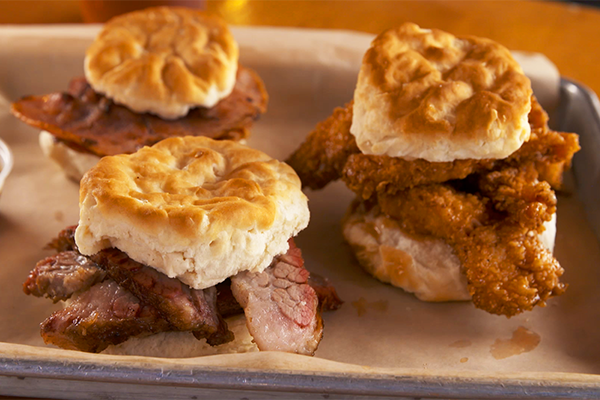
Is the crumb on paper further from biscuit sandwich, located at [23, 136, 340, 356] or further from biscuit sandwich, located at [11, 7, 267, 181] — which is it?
biscuit sandwich, located at [11, 7, 267, 181]

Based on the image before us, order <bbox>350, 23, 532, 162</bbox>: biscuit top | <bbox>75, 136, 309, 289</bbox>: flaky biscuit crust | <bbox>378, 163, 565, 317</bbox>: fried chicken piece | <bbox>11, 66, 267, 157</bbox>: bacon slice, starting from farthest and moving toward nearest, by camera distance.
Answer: <bbox>11, 66, 267, 157</bbox>: bacon slice → <bbox>378, 163, 565, 317</bbox>: fried chicken piece → <bbox>350, 23, 532, 162</bbox>: biscuit top → <bbox>75, 136, 309, 289</bbox>: flaky biscuit crust

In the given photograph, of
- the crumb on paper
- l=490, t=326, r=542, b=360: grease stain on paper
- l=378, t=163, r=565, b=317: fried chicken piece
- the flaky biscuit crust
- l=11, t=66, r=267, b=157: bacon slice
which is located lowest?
the crumb on paper

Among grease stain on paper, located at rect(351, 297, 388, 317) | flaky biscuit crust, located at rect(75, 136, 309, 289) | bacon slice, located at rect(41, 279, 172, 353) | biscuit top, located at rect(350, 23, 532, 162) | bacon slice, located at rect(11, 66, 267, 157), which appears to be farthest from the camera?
bacon slice, located at rect(11, 66, 267, 157)

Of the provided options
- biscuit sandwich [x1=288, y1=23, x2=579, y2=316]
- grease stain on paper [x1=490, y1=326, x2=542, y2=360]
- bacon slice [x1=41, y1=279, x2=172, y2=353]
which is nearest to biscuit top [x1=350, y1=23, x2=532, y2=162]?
biscuit sandwich [x1=288, y1=23, x2=579, y2=316]

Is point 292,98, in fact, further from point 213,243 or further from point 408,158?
point 213,243

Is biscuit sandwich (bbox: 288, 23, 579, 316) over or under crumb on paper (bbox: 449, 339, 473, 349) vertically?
over

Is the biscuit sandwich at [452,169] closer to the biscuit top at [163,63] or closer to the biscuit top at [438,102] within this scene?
the biscuit top at [438,102]

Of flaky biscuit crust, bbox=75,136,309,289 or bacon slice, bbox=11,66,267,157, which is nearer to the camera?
flaky biscuit crust, bbox=75,136,309,289

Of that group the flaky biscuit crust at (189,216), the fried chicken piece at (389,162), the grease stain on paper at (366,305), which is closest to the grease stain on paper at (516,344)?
the grease stain on paper at (366,305)
